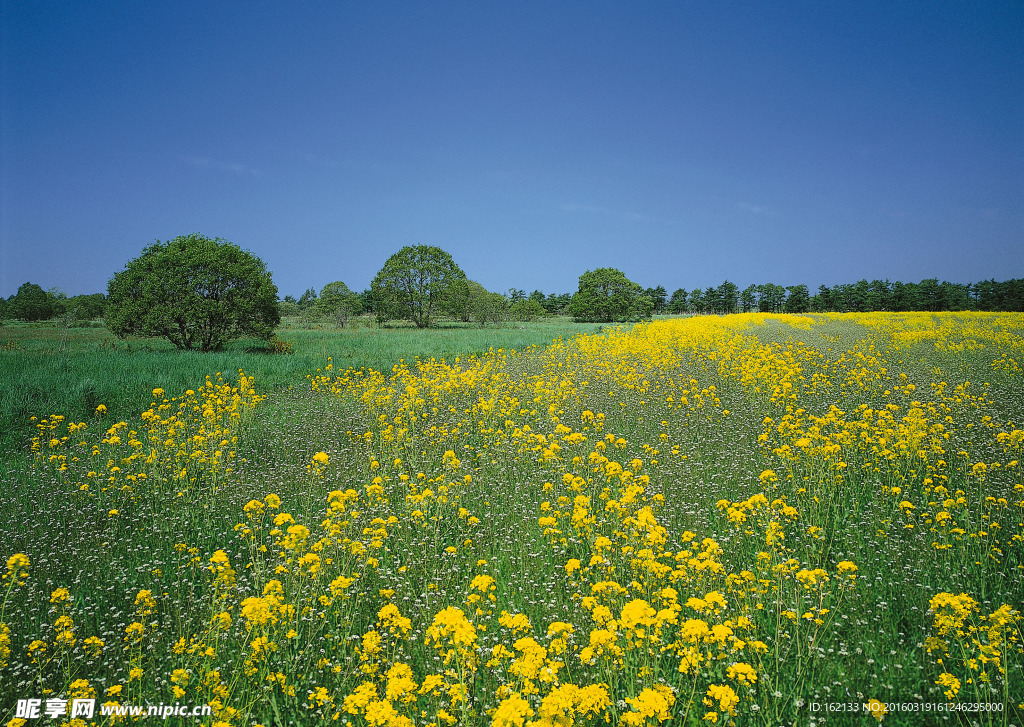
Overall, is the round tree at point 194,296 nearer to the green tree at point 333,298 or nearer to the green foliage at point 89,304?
the green foliage at point 89,304

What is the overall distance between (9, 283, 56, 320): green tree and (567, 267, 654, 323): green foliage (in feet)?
230

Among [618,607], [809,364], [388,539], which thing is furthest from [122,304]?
[809,364]

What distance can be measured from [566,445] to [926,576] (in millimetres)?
4180

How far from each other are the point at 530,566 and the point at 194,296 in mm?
24132

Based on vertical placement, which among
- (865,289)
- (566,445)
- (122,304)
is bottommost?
(566,445)

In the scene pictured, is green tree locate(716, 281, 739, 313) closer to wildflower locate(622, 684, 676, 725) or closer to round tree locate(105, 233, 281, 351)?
round tree locate(105, 233, 281, 351)

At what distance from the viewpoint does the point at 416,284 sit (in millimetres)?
57875

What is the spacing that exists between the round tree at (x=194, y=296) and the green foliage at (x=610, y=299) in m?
59.7

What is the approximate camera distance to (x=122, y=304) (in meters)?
22.1

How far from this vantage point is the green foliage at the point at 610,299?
251 ft

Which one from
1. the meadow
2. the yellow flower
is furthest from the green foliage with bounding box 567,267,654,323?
the yellow flower

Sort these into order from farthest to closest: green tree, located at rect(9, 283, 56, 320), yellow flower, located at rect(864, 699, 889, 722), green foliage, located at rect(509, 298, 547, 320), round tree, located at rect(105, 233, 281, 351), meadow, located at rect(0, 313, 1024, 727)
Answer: green foliage, located at rect(509, 298, 547, 320) < green tree, located at rect(9, 283, 56, 320) < round tree, located at rect(105, 233, 281, 351) < meadow, located at rect(0, 313, 1024, 727) < yellow flower, located at rect(864, 699, 889, 722)

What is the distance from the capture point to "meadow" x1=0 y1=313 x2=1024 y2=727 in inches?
110

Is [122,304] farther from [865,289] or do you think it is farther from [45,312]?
[865,289]
